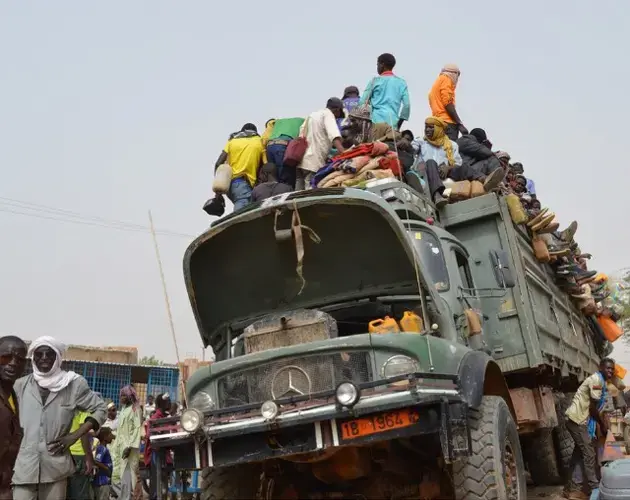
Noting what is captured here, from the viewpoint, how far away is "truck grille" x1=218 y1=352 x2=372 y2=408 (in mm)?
4477

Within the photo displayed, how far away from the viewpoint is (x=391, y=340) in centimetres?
445

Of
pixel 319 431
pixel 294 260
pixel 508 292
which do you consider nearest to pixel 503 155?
pixel 508 292

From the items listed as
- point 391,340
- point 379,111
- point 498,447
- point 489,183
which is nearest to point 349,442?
point 391,340

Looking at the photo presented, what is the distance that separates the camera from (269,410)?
13.4 ft

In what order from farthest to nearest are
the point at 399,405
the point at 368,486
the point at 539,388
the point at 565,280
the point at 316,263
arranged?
the point at 565,280, the point at 539,388, the point at 316,263, the point at 368,486, the point at 399,405

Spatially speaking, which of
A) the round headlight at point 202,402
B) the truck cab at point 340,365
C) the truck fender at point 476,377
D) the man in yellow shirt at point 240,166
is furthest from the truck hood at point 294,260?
the man in yellow shirt at point 240,166

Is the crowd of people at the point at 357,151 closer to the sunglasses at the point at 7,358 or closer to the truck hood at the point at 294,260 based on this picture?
the truck hood at the point at 294,260

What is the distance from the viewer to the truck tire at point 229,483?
16.9 ft

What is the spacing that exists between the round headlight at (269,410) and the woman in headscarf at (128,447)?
210 inches

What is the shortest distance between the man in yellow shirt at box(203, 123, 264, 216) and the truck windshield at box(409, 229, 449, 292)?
131 inches

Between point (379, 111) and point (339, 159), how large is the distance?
188cm

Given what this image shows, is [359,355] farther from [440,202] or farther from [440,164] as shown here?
[440,164]

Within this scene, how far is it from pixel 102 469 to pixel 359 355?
185 inches

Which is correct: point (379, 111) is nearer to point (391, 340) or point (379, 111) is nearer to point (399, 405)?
point (391, 340)
